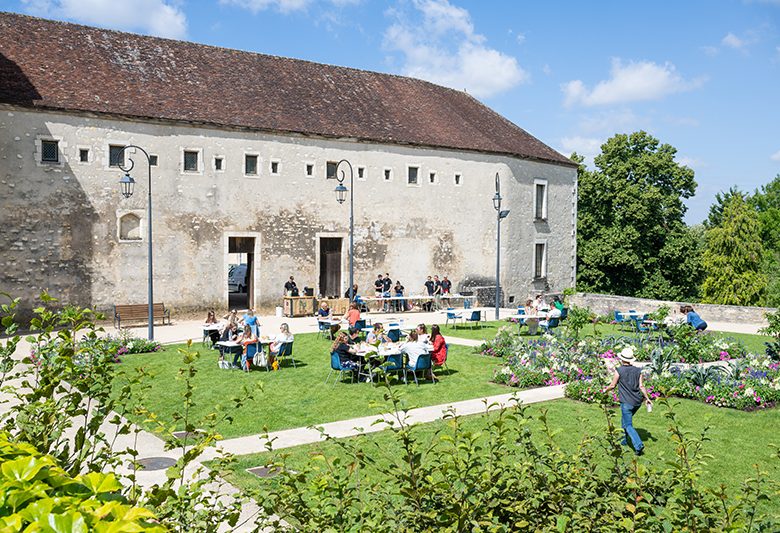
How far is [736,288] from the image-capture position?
47688mm

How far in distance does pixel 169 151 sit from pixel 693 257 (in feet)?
109

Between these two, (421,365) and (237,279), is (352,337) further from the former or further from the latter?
(237,279)

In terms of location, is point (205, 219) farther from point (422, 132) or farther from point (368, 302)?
point (422, 132)

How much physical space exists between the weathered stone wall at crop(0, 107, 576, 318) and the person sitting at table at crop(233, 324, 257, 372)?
1023cm

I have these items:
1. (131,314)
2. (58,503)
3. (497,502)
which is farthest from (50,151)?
(58,503)

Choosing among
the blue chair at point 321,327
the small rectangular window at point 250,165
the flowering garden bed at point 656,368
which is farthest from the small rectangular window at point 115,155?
the flowering garden bed at point 656,368

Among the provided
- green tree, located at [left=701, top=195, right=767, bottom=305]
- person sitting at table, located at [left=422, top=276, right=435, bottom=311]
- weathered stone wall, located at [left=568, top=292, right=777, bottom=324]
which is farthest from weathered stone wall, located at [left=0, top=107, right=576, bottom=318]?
Result: green tree, located at [left=701, top=195, right=767, bottom=305]

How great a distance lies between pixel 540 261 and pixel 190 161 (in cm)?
1857

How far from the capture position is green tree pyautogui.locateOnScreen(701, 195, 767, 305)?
156 feet

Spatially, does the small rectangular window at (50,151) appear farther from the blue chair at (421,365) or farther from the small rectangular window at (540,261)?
the small rectangular window at (540,261)

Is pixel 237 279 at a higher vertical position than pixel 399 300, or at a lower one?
lower

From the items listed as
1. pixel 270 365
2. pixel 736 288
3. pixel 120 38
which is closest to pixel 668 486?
pixel 270 365

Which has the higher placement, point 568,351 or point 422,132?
point 422,132

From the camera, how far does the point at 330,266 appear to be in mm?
29203
